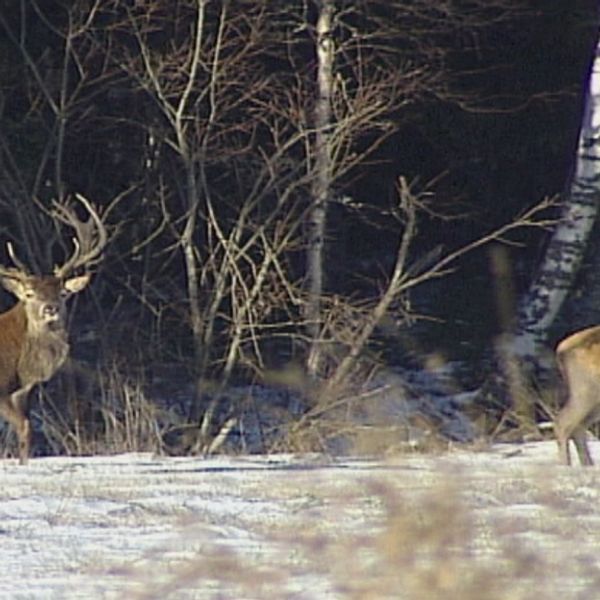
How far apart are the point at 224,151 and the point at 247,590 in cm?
1536

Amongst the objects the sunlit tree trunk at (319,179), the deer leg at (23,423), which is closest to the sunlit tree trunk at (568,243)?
the sunlit tree trunk at (319,179)

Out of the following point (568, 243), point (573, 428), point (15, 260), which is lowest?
point (568, 243)

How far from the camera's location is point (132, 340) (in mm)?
21203

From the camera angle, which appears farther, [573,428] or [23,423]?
[23,423]

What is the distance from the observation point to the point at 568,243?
68.3 ft

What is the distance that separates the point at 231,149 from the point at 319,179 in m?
1.09

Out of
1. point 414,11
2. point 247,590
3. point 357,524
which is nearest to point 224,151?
point 414,11

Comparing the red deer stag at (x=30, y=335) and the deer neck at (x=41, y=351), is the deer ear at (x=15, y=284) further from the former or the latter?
the deer neck at (x=41, y=351)

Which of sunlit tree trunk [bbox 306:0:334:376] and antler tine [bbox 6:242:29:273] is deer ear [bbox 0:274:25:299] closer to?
antler tine [bbox 6:242:29:273]

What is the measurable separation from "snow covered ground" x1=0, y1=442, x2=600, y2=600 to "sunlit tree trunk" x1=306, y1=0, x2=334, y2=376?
5.15 metres

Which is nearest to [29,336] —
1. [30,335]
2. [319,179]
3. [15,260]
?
[30,335]

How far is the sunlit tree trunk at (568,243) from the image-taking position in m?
20.1

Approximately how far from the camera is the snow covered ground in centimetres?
471

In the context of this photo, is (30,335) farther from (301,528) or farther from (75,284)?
(301,528)
